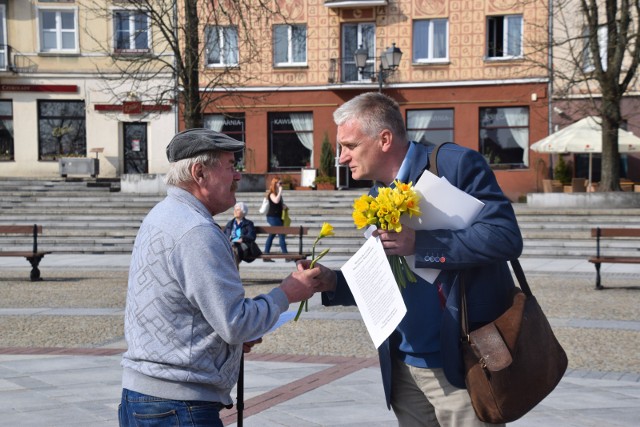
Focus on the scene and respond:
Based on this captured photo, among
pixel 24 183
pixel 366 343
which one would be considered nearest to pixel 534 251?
pixel 366 343

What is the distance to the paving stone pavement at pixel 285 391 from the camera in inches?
236

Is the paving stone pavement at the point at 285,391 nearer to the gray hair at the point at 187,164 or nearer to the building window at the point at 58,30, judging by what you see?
the gray hair at the point at 187,164

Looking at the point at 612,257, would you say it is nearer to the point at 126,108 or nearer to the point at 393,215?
the point at 393,215

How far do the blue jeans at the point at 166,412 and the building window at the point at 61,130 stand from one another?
113 feet

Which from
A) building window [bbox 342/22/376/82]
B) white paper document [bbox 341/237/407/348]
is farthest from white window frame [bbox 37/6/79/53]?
white paper document [bbox 341/237/407/348]

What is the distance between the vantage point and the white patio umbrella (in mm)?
27125

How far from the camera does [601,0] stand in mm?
32250

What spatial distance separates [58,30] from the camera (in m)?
36.2

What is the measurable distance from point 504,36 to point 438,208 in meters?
32.5

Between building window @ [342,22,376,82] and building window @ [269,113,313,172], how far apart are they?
235 centimetres

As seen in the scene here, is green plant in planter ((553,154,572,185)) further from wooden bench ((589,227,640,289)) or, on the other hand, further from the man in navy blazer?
the man in navy blazer

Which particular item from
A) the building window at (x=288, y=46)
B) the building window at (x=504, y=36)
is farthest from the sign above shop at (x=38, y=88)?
the building window at (x=504, y=36)

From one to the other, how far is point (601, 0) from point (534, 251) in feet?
52.8

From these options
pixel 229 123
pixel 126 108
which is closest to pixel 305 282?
→ pixel 229 123
